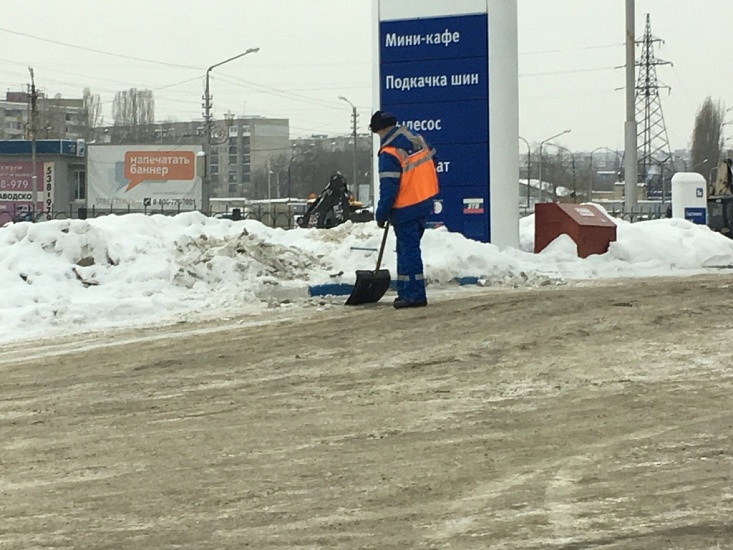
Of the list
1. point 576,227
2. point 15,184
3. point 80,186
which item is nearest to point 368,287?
point 576,227

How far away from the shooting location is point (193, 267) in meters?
12.0

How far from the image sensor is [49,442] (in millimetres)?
5512

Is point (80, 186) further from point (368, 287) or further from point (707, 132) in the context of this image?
point (368, 287)

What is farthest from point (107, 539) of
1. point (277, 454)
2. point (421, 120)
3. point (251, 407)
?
point (421, 120)

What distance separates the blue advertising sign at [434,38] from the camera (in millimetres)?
16391

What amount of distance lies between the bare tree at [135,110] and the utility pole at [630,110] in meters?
87.4

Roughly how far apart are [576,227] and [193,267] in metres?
7.22

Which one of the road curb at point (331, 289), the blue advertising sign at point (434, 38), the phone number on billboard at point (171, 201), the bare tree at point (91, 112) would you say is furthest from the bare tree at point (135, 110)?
the road curb at point (331, 289)

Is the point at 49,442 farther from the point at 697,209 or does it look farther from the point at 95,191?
the point at 95,191

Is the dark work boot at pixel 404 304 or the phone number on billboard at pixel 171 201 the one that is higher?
the phone number on billboard at pixel 171 201

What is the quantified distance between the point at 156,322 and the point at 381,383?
384cm

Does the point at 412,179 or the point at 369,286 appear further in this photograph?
the point at 369,286

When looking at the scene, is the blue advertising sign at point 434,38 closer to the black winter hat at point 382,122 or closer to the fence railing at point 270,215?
the black winter hat at point 382,122

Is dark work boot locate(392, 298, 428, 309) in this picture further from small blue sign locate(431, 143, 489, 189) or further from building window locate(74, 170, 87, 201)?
building window locate(74, 170, 87, 201)
